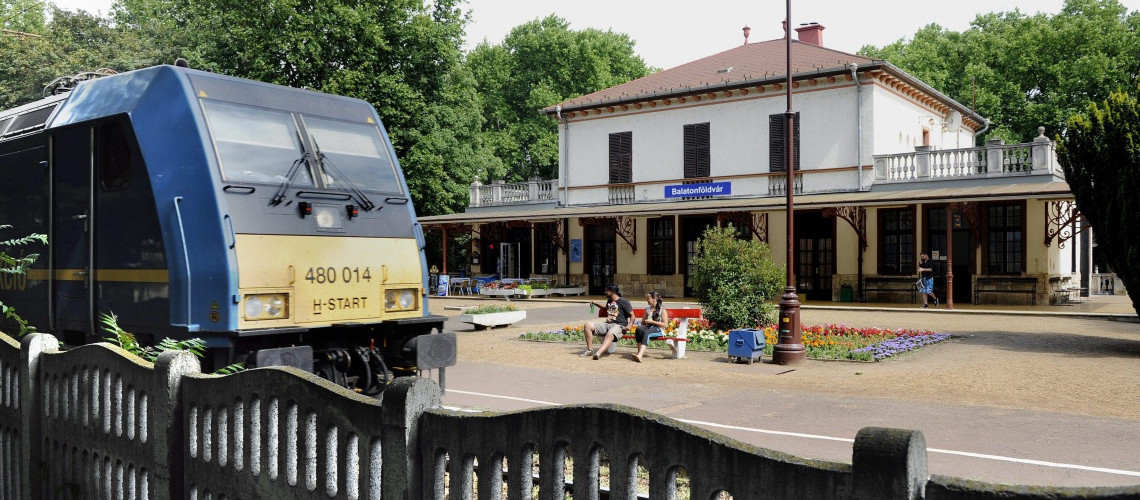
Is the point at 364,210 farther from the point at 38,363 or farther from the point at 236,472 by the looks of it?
the point at 236,472

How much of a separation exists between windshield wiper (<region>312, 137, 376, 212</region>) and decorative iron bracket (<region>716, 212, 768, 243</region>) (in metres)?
20.9

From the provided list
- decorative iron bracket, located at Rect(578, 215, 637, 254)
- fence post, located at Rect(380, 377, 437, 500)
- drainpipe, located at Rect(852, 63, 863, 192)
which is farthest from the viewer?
decorative iron bracket, located at Rect(578, 215, 637, 254)

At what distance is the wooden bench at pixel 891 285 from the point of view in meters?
27.3

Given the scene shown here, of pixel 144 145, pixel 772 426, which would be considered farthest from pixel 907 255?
pixel 144 145

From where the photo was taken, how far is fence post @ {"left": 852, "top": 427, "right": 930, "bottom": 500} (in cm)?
203

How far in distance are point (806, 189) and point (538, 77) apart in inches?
1123

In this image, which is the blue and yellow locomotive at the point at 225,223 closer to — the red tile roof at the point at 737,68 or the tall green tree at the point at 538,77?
the red tile roof at the point at 737,68

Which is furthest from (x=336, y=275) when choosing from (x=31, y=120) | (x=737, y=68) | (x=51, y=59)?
(x=51, y=59)

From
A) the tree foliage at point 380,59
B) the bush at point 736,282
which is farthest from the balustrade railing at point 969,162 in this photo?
the tree foliage at point 380,59

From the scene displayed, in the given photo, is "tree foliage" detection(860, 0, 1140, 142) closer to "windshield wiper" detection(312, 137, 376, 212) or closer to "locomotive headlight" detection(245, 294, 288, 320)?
"windshield wiper" detection(312, 137, 376, 212)

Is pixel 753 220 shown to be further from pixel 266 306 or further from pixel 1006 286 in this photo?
pixel 266 306

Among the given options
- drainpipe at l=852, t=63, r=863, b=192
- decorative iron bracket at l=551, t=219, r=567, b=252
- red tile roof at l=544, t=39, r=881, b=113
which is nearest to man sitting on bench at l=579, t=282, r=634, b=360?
drainpipe at l=852, t=63, r=863, b=192

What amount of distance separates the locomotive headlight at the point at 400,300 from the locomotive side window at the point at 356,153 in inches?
40.2

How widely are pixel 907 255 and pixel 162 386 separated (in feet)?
87.7
